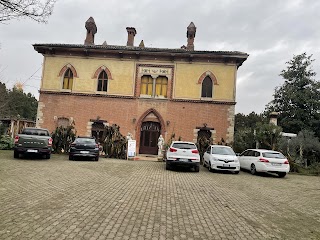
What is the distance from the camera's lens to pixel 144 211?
6.02 m

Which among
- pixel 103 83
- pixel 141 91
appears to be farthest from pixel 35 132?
pixel 141 91

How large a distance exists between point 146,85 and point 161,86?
4.43 feet

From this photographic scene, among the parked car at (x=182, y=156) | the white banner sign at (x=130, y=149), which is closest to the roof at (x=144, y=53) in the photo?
the white banner sign at (x=130, y=149)

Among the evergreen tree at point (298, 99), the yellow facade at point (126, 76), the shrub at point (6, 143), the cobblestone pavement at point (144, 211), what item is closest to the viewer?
the cobblestone pavement at point (144, 211)

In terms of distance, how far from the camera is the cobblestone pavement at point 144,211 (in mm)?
4703

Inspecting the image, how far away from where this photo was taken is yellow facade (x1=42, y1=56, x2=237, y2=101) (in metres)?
23.9

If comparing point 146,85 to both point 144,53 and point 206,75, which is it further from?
point 206,75

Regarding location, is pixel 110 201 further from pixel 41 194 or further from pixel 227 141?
pixel 227 141

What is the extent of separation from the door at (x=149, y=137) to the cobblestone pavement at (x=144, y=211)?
47.2ft

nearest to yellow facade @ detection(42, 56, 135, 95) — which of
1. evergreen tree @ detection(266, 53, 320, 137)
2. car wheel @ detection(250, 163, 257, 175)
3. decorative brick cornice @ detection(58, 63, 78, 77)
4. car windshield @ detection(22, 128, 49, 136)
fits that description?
decorative brick cornice @ detection(58, 63, 78, 77)

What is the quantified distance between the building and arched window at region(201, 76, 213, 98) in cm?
9

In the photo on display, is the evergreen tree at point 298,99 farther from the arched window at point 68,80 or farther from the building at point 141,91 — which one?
the arched window at point 68,80

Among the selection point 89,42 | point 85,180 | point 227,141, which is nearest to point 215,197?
point 85,180

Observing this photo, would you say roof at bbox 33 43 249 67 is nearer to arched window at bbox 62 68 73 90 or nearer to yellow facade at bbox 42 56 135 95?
yellow facade at bbox 42 56 135 95
